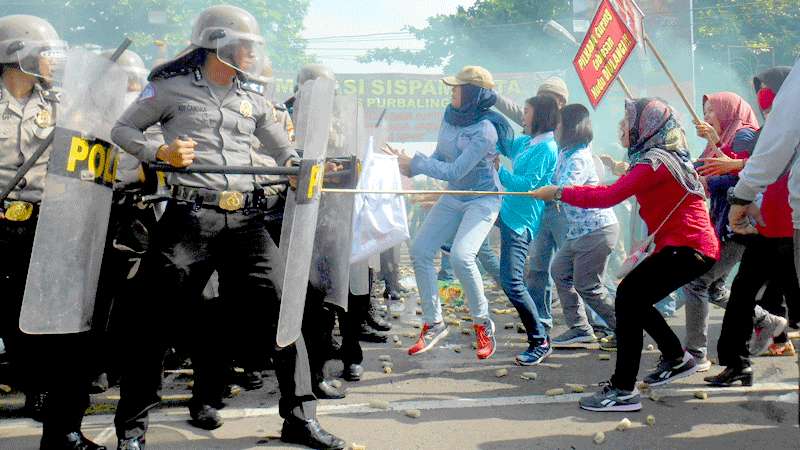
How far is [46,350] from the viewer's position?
3.63 metres

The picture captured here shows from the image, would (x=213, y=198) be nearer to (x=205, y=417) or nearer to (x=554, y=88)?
(x=205, y=417)

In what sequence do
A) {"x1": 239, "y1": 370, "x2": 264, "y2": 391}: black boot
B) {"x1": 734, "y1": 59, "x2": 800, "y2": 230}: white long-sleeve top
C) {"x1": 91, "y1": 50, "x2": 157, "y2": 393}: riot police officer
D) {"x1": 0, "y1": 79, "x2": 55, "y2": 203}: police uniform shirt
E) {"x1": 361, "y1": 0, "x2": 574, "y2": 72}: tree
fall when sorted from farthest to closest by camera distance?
{"x1": 361, "y1": 0, "x2": 574, "y2": 72}: tree < {"x1": 239, "y1": 370, "x2": 264, "y2": 391}: black boot < {"x1": 91, "y1": 50, "x2": 157, "y2": 393}: riot police officer < {"x1": 0, "y1": 79, "x2": 55, "y2": 203}: police uniform shirt < {"x1": 734, "y1": 59, "x2": 800, "y2": 230}: white long-sleeve top

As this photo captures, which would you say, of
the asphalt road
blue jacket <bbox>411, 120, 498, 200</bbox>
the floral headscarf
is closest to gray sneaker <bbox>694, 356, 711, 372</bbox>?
the asphalt road

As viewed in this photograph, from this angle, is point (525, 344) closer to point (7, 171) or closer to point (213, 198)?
point (213, 198)

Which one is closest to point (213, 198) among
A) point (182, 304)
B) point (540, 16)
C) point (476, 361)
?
point (182, 304)

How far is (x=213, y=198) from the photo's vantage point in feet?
12.1

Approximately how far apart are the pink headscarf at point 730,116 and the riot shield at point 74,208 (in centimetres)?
403

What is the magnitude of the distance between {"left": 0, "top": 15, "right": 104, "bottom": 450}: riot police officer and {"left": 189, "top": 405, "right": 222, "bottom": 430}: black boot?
61 cm

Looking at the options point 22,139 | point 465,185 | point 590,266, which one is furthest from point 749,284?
point 22,139

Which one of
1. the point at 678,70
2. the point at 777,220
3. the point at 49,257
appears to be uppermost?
the point at 678,70

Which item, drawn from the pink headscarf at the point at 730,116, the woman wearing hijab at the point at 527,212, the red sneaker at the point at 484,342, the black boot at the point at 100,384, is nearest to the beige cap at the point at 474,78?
the woman wearing hijab at the point at 527,212

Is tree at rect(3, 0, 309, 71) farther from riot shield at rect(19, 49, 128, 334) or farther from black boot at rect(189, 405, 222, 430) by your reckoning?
riot shield at rect(19, 49, 128, 334)

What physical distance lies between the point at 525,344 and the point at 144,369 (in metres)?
3.50

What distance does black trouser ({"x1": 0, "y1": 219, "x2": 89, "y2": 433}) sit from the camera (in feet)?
11.8
